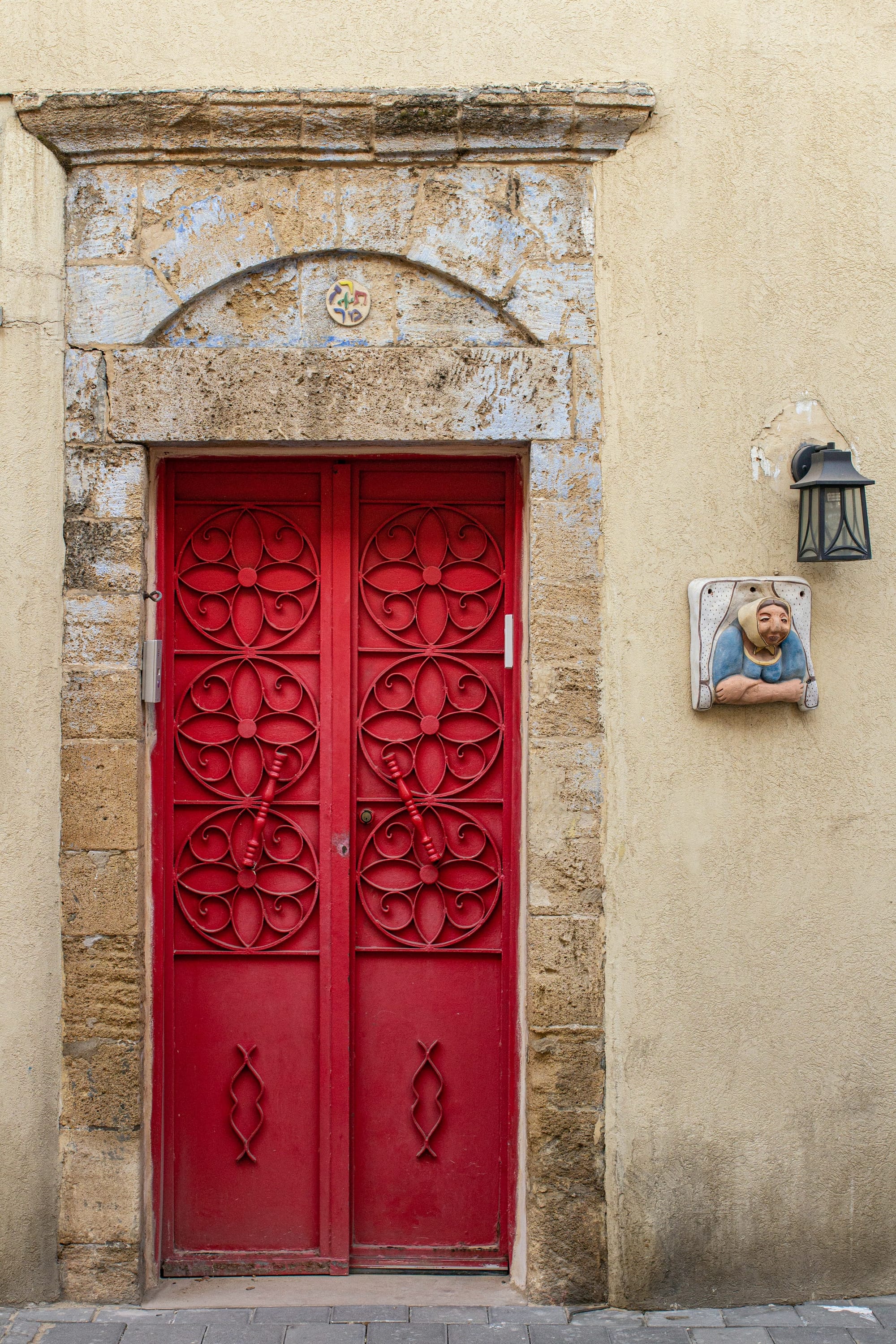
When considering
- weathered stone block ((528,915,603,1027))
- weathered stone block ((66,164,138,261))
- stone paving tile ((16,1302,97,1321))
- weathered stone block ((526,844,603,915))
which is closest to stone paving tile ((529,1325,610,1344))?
weathered stone block ((528,915,603,1027))

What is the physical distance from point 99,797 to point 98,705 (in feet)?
0.88

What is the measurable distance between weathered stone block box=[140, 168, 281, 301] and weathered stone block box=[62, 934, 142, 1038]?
6.26 feet

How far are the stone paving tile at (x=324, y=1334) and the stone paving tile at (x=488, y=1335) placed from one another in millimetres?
251

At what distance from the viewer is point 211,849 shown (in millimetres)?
3352

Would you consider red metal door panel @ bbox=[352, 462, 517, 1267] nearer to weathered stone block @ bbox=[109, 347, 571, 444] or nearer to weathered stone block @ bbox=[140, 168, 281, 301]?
weathered stone block @ bbox=[109, 347, 571, 444]

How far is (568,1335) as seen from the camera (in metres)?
2.95

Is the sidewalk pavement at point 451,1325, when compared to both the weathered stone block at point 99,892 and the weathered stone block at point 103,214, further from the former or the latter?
the weathered stone block at point 103,214

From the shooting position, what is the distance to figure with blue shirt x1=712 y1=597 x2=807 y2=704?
10.2 ft

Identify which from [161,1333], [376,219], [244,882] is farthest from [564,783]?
[161,1333]

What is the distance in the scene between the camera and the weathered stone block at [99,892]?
3.14 meters

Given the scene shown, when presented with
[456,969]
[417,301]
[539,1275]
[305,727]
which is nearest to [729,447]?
[417,301]

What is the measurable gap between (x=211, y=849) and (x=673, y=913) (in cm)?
142

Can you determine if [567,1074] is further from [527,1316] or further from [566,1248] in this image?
[527,1316]

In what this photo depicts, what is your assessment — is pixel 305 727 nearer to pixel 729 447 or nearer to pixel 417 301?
pixel 417 301
